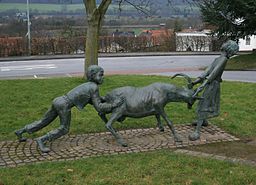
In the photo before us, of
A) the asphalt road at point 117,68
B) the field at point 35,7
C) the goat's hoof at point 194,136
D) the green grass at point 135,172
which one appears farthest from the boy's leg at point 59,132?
the field at point 35,7

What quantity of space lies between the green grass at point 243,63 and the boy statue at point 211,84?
17.4 meters

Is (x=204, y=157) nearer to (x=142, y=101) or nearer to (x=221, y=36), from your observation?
(x=142, y=101)

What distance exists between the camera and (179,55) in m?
34.4

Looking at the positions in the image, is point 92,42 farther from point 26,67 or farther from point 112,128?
point 26,67

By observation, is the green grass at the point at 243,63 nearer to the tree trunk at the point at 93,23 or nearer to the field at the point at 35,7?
the tree trunk at the point at 93,23

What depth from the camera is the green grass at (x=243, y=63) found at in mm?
24700

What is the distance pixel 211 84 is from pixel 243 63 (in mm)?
18954

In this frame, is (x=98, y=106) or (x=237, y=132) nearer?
(x=98, y=106)

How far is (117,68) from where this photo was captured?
2577 centimetres

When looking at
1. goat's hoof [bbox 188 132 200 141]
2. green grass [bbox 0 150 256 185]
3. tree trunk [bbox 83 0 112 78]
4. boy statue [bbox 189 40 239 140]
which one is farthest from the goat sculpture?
tree trunk [bbox 83 0 112 78]

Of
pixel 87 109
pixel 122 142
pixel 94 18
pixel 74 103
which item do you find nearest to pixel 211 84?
pixel 122 142

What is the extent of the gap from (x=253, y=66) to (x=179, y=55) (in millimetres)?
10434

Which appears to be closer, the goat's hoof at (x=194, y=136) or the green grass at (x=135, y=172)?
the green grass at (x=135, y=172)

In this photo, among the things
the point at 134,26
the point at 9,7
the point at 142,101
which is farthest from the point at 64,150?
the point at 134,26
